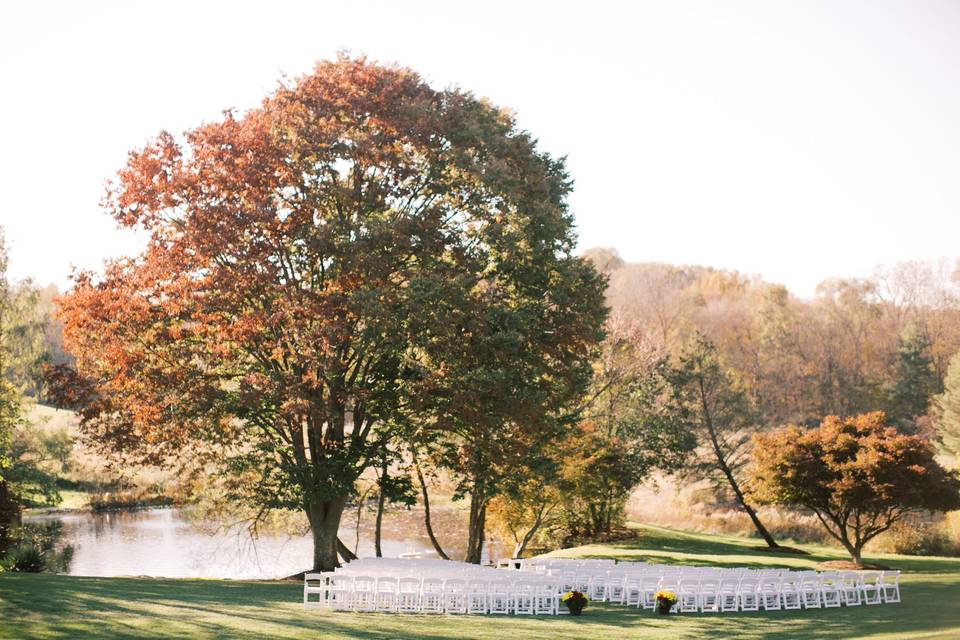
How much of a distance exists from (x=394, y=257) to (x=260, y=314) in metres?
3.85

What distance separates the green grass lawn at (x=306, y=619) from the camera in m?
12.9

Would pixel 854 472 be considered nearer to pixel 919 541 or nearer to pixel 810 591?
pixel 810 591

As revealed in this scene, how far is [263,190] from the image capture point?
2331 cm

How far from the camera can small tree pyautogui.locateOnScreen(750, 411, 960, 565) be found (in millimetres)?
27344

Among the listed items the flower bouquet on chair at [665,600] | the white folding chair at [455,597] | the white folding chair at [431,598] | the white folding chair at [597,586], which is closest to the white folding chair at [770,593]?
the flower bouquet on chair at [665,600]

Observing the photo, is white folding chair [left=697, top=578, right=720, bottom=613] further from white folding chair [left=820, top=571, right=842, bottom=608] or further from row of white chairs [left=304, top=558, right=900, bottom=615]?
white folding chair [left=820, top=571, right=842, bottom=608]

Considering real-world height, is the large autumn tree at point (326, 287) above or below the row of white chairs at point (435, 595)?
above

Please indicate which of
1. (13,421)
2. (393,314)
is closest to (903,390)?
(393,314)

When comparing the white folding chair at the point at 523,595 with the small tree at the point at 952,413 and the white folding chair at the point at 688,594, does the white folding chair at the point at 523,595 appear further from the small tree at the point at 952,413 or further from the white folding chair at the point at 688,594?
the small tree at the point at 952,413

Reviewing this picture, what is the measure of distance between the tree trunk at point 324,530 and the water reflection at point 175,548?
3505 millimetres

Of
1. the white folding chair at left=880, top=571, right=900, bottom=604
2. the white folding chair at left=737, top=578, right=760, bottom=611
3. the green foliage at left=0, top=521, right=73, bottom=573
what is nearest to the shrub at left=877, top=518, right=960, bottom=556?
Result: the white folding chair at left=880, top=571, right=900, bottom=604

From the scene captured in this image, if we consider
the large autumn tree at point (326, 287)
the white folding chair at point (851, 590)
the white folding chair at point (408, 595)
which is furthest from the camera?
the large autumn tree at point (326, 287)

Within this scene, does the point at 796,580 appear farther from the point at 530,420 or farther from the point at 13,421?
the point at 13,421

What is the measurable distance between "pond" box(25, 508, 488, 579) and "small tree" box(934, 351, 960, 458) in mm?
32951
